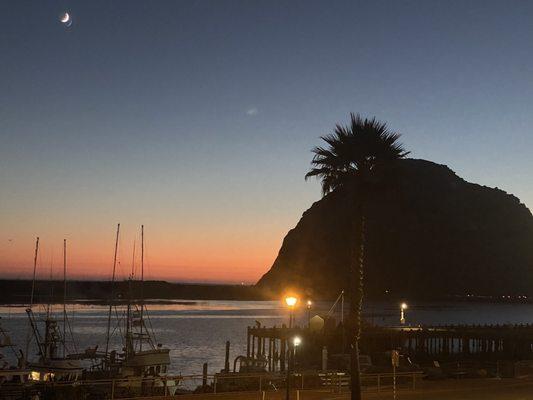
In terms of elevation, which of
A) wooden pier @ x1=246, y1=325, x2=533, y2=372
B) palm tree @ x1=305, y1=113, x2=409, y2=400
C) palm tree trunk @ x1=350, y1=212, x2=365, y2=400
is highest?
palm tree @ x1=305, y1=113, x2=409, y2=400

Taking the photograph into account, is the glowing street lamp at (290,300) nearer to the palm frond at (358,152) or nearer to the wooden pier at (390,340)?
the palm frond at (358,152)

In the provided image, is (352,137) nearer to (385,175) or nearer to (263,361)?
(385,175)

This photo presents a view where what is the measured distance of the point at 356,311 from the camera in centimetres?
2978

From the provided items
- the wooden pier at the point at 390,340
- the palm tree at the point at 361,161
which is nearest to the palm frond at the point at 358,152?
the palm tree at the point at 361,161

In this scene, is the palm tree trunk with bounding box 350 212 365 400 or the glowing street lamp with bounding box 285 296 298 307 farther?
the palm tree trunk with bounding box 350 212 365 400

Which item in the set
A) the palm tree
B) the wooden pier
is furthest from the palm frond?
the wooden pier

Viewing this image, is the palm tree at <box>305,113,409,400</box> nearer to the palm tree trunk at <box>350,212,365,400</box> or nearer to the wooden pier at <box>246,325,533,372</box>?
the palm tree trunk at <box>350,212,365,400</box>

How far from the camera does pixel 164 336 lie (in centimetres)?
14350

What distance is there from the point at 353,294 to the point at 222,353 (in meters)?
84.2

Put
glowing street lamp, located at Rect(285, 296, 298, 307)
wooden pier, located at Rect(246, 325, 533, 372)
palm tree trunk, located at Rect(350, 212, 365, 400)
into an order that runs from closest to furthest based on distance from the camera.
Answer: glowing street lamp, located at Rect(285, 296, 298, 307) → palm tree trunk, located at Rect(350, 212, 365, 400) → wooden pier, located at Rect(246, 325, 533, 372)

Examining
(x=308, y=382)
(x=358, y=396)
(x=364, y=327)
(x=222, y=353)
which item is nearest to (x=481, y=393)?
(x=308, y=382)

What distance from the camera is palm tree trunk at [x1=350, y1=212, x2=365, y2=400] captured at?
28.7 meters

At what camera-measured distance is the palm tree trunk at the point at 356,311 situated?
94.3ft

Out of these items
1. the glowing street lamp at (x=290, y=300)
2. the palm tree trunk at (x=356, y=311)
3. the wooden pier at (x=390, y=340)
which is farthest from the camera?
the wooden pier at (x=390, y=340)
